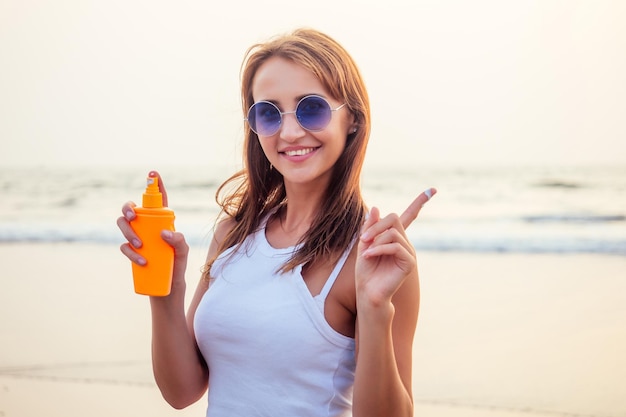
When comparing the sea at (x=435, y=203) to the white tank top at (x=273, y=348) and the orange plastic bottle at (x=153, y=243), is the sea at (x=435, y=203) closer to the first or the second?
the white tank top at (x=273, y=348)

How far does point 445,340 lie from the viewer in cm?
625

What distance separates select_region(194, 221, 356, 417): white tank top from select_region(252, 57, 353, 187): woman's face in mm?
311

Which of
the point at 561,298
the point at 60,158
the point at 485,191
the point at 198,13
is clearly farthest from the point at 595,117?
the point at 60,158

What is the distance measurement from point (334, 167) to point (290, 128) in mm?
232

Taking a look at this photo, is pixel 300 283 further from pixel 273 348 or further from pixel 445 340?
pixel 445 340

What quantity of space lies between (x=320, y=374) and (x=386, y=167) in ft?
52.0

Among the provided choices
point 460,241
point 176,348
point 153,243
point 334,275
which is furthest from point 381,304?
point 460,241

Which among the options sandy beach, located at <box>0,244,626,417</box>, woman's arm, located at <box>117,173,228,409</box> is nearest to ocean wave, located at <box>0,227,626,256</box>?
sandy beach, located at <box>0,244,626,417</box>

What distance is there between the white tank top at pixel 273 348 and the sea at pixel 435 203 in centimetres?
739

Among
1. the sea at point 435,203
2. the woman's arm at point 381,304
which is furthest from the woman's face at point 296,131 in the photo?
the sea at point 435,203

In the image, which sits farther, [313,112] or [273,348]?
[313,112]

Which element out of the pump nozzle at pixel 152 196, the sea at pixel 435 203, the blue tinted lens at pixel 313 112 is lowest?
the sea at pixel 435 203

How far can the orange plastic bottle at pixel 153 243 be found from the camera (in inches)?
81.0

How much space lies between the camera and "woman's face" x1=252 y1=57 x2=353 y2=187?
230 centimetres
